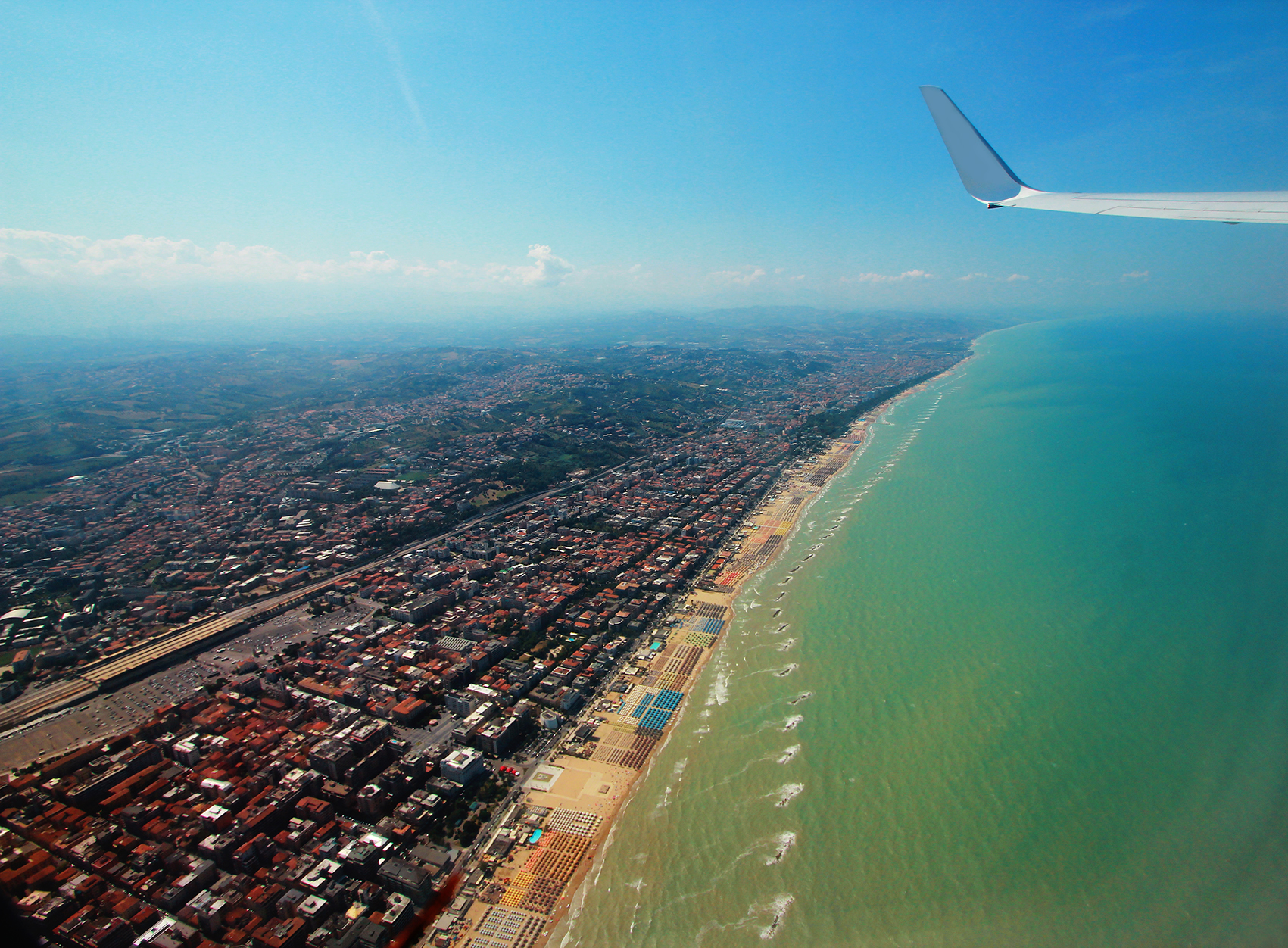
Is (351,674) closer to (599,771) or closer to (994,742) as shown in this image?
(599,771)

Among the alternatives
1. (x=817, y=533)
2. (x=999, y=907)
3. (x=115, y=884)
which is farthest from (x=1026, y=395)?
(x=115, y=884)

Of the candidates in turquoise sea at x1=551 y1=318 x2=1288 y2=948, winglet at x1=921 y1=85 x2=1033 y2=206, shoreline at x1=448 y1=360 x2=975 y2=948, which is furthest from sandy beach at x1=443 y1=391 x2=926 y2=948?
winglet at x1=921 y1=85 x2=1033 y2=206

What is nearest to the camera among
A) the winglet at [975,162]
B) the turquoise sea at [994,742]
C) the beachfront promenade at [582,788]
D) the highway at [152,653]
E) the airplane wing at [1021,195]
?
the airplane wing at [1021,195]

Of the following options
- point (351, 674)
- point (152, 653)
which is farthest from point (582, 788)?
point (152, 653)

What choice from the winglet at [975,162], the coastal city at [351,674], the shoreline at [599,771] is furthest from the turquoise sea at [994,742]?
the winglet at [975,162]

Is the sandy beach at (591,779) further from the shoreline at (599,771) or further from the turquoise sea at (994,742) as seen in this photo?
the turquoise sea at (994,742)
